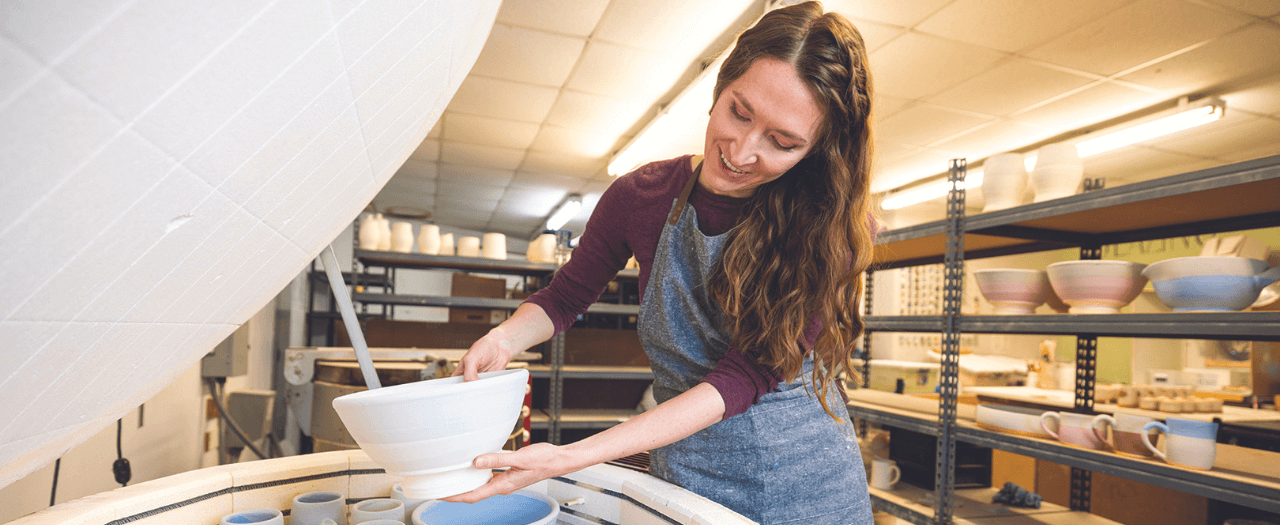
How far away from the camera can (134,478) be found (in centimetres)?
213

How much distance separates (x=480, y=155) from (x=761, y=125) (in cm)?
492

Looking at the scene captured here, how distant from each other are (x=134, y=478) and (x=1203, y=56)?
16.2 ft

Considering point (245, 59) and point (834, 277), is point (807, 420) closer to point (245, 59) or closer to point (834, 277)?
point (834, 277)

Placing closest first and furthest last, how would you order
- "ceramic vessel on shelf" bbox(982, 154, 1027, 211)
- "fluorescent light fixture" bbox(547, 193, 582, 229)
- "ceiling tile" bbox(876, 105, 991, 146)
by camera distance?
"ceramic vessel on shelf" bbox(982, 154, 1027, 211), "ceiling tile" bbox(876, 105, 991, 146), "fluorescent light fixture" bbox(547, 193, 582, 229)

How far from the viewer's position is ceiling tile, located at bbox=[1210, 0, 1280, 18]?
2.78 meters

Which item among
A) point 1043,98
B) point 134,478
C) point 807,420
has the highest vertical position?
point 1043,98

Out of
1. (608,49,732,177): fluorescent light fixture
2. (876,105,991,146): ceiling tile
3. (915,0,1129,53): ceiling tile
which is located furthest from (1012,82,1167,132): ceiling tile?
(608,49,732,177): fluorescent light fixture

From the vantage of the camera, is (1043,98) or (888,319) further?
(1043,98)

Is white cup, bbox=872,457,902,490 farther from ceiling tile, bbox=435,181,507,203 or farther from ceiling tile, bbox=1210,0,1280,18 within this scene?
ceiling tile, bbox=435,181,507,203

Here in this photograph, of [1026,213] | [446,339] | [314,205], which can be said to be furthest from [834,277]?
[446,339]

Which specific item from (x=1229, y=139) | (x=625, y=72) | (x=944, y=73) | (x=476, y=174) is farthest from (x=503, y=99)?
(x=1229, y=139)

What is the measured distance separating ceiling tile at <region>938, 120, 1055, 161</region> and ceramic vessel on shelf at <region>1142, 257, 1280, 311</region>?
3.02 m

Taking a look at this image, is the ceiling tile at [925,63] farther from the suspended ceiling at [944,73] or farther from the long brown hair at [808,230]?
the long brown hair at [808,230]

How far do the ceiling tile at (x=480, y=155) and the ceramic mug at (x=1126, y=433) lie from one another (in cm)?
445
